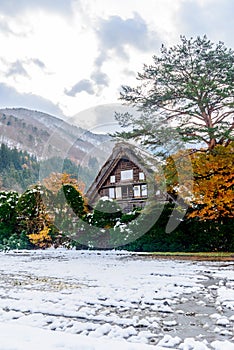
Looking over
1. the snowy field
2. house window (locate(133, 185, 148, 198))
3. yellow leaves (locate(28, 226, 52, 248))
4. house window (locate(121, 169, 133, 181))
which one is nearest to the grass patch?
the snowy field

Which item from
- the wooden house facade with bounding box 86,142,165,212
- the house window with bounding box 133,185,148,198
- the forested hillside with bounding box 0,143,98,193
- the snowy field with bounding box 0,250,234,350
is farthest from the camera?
the forested hillside with bounding box 0,143,98,193

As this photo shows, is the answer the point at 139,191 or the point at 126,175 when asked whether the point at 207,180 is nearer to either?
the point at 139,191

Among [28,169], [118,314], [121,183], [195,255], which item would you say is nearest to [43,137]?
[28,169]

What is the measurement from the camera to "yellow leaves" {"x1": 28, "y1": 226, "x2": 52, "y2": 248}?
713 inches

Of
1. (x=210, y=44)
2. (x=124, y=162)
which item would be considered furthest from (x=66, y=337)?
(x=124, y=162)

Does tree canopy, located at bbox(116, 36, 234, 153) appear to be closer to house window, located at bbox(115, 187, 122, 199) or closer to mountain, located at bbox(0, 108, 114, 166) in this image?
mountain, located at bbox(0, 108, 114, 166)

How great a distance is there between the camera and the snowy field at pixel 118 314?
3006mm

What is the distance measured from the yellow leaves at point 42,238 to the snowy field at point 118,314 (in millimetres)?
11221

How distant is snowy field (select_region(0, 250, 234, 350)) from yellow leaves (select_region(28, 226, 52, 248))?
11.2 metres

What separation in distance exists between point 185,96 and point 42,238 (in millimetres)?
10119

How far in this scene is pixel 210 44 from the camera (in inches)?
571

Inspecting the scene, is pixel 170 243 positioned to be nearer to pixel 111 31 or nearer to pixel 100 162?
pixel 111 31

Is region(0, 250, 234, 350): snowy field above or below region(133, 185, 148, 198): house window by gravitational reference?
below

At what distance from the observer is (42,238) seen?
59.7 ft
